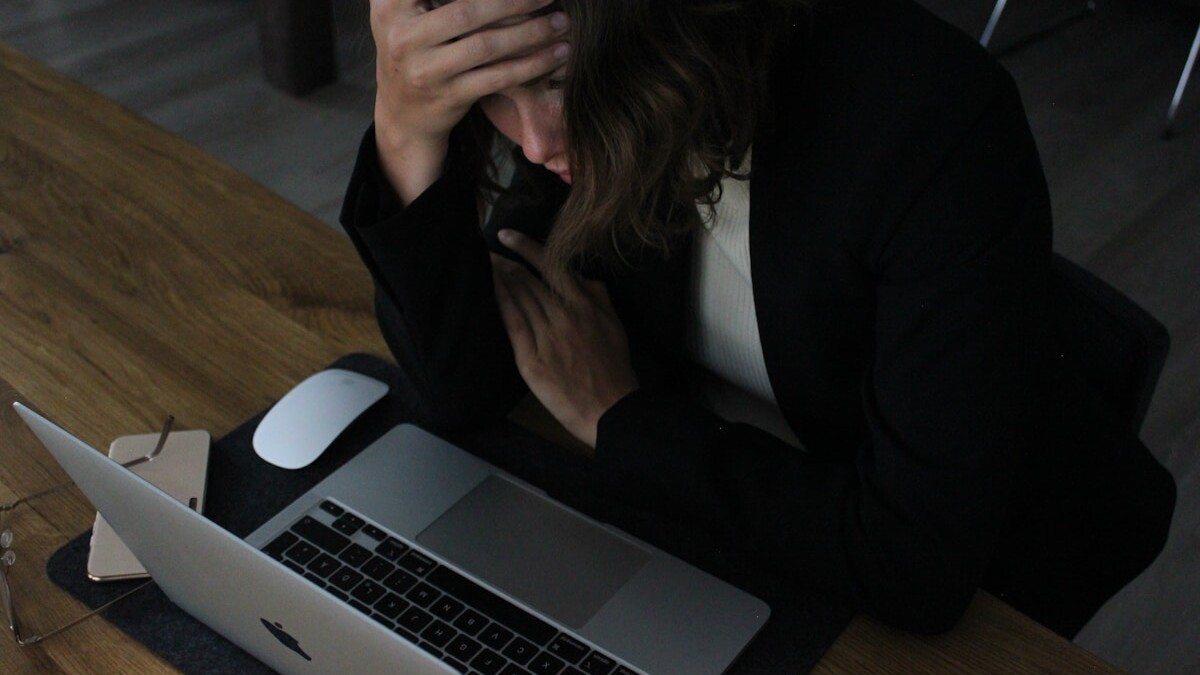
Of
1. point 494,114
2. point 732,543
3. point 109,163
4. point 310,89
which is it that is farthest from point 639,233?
point 310,89

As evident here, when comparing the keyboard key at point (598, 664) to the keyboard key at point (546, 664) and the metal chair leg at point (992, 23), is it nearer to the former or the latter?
the keyboard key at point (546, 664)

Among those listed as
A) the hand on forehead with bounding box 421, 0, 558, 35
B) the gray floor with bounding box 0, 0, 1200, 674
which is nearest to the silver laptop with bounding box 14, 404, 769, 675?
the hand on forehead with bounding box 421, 0, 558, 35

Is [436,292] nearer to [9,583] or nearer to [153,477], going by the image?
[153,477]

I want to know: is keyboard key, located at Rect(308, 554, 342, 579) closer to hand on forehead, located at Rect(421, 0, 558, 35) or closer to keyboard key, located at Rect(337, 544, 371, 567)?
keyboard key, located at Rect(337, 544, 371, 567)

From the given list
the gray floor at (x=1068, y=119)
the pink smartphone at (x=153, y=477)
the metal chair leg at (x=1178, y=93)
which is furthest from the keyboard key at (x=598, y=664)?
the metal chair leg at (x=1178, y=93)

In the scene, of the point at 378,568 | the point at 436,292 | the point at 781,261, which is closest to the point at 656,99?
the point at 781,261

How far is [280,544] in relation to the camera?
0.91 metres

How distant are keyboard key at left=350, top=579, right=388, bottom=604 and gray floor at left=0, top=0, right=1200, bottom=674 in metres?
1.36

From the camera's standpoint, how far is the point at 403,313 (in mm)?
1050

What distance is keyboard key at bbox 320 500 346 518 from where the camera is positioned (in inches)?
36.9

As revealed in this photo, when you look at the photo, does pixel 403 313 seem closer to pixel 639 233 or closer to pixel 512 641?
pixel 639 233

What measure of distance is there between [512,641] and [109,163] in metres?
0.81

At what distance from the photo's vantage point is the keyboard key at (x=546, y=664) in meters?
0.81

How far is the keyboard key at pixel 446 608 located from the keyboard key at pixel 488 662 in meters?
0.04
